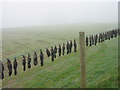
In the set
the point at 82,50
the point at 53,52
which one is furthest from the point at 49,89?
the point at 53,52

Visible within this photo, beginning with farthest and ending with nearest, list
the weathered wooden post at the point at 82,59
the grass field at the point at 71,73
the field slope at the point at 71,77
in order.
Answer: the grass field at the point at 71,73, the field slope at the point at 71,77, the weathered wooden post at the point at 82,59

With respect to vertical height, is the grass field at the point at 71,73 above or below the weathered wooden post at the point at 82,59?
below

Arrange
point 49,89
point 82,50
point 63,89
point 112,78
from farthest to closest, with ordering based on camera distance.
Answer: point 49,89 → point 63,89 → point 112,78 → point 82,50

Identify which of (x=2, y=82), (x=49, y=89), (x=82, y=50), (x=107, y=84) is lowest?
(x=2, y=82)

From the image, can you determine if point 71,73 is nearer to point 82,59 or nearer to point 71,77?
point 71,77

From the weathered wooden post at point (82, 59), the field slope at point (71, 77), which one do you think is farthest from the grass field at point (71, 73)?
the weathered wooden post at point (82, 59)

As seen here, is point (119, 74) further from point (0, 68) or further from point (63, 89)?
point (0, 68)

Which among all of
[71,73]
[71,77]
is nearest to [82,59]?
[71,77]

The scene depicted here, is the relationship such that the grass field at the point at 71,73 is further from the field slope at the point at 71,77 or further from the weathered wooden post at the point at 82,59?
the weathered wooden post at the point at 82,59

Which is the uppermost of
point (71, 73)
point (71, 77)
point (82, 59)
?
point (82, 59)

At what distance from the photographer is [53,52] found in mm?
14062

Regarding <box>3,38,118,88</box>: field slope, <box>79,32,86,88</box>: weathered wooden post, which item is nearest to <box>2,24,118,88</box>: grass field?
<box>3,38,118,88</box>: field slope

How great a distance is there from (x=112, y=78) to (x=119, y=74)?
1.23ft

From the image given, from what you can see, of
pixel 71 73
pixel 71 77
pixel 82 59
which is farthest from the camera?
pixel 71 73
